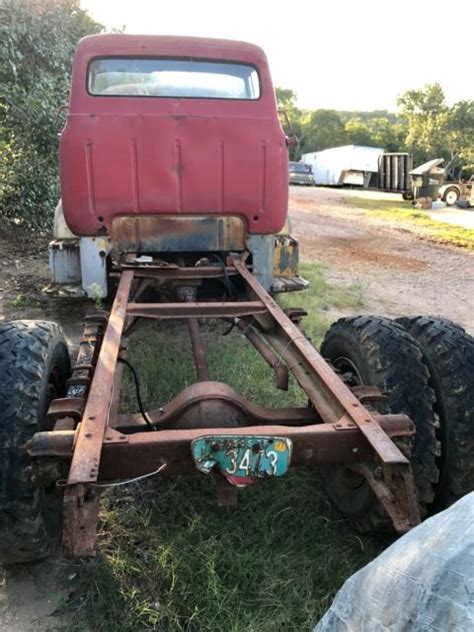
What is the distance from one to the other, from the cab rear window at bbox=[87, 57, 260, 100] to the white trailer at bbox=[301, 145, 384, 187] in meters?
29.8

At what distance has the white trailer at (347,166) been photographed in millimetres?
35125

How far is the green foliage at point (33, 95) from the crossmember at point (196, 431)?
7.45m

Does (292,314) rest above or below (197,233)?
below

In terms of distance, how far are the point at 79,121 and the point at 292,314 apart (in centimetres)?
229

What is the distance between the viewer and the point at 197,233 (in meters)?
4.82

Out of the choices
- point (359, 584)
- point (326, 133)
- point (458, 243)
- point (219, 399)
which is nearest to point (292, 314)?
point (219, 399)

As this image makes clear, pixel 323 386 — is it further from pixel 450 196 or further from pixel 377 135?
pixel 377 135

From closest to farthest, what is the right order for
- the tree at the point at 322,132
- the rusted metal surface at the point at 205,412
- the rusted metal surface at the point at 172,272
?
the rusted metal surface at the point at 205,412 < the rusted metal surface at the point at 172,272 < the tree at the point at 322,132

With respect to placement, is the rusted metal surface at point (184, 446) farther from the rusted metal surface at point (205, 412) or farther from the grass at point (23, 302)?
the grass at point (23, 302)

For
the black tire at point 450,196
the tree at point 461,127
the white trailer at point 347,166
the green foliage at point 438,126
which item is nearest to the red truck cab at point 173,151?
the black tire at point 450,196

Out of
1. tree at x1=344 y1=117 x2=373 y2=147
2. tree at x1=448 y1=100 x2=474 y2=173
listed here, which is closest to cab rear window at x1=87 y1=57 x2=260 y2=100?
tree at x1=448 y1=100 x2=474 y2=173

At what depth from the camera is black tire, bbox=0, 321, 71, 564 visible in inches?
91.2

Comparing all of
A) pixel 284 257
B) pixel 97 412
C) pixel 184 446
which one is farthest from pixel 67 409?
pixel 284 257

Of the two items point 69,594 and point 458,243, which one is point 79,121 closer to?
point 69,594
